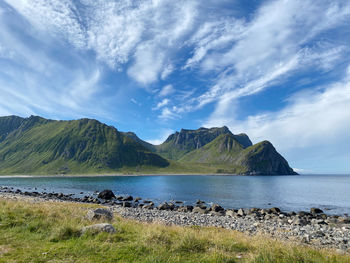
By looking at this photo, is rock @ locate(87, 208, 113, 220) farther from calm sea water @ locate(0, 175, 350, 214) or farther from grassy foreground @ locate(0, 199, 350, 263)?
calm sea water @ locate(0, 175, 350, 214)

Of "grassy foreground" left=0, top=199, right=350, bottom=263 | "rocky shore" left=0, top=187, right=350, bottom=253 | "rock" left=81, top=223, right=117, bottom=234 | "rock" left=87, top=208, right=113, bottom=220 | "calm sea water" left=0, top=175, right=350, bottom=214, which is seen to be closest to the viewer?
"grassy foreground" left=0, top=199, right=350, bottom=263

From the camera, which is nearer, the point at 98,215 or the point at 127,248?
the point at 127,248

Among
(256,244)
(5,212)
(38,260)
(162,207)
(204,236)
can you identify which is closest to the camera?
(38,260)

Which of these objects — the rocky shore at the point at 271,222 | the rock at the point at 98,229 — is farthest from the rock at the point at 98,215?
the rocky shore at the point at 271,222

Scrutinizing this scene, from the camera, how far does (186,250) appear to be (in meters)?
11.2

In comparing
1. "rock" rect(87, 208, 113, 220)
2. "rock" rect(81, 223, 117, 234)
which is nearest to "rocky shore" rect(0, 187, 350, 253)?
"rock" rect(87, 208, 113, 220)

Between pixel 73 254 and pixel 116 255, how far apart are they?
2.03m

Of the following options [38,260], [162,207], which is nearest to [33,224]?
[38,260]

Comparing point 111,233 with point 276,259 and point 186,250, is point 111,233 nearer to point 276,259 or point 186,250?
point 186,250

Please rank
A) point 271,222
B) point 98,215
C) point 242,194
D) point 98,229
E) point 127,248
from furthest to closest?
point 242,194
point 271,222
point 98,215
point 98,229
point 127,248

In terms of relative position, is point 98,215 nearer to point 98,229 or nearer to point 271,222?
point 98,229

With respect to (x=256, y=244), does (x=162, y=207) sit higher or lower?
lower

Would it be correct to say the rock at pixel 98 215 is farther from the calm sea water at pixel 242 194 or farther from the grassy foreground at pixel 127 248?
the calm sea water at pixel 242 194

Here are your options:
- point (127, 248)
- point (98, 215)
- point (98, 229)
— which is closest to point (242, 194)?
point (98, 215)
